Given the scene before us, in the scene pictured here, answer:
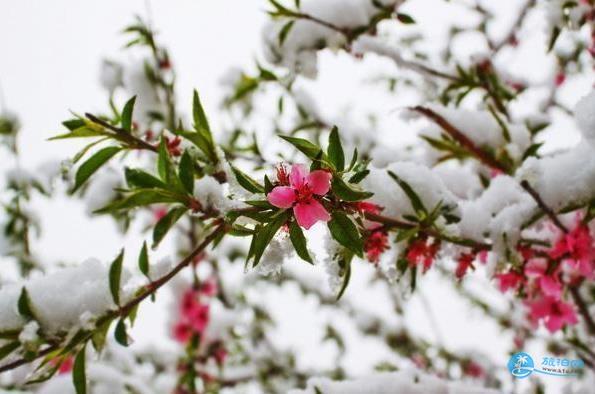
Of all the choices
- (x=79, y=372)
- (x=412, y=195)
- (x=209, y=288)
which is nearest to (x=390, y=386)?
(x=412, y=195)

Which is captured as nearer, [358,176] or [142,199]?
[358,176]

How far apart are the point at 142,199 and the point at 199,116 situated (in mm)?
187

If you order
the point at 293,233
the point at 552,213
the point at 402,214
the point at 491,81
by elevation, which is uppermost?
the point at 491,81

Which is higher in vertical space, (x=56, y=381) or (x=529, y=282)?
(x=529, y=282)

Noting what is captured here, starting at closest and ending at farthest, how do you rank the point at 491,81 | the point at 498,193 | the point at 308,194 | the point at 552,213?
the point at 308,194, the point at 552,213, the point at 498,193, the point at 491,81

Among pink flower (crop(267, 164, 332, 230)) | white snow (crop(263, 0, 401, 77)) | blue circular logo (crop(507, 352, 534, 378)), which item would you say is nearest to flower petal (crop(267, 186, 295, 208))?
pink flower (crop(267, 164, 332, 230))

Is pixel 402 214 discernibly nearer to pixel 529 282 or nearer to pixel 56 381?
pixel 529 282

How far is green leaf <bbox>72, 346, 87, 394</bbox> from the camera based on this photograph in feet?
2.65

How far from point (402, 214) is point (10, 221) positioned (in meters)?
1.94

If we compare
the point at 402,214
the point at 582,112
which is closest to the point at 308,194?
the point at 402,214

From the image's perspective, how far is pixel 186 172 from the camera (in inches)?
31.5

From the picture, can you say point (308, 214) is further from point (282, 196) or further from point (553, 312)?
point (553, 312)

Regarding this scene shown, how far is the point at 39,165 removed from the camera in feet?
7.54

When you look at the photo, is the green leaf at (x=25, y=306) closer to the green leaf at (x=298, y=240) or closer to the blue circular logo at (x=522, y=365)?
the green leaf at (x=298, y=240)
